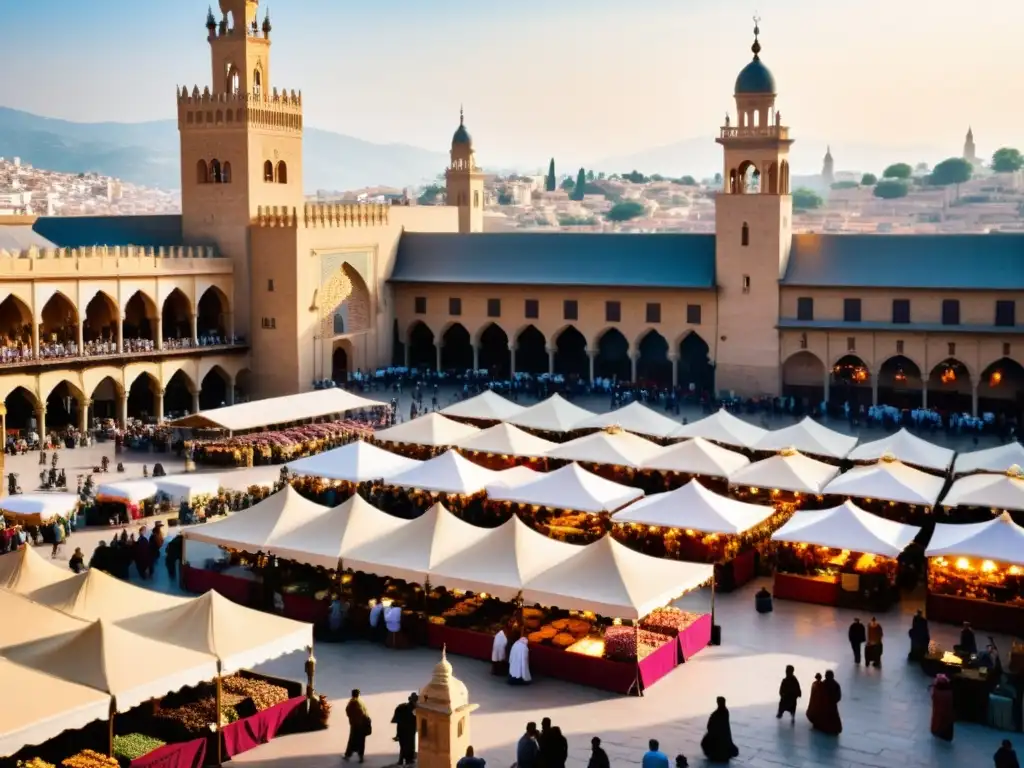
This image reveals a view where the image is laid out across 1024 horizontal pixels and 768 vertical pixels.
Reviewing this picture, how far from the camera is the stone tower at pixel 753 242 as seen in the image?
4538 cm

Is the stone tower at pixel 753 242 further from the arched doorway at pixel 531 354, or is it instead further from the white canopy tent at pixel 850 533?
the white canopy tent at pixel 850 533

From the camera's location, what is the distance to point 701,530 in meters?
23.5

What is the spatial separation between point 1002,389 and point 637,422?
16316 millimetres

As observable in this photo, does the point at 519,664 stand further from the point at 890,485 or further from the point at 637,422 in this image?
the point at 637,422

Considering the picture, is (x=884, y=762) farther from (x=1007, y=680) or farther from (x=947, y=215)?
(x=947, y=215)

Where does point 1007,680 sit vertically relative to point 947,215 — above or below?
below

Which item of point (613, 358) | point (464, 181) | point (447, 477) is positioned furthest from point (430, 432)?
point (464, 181)

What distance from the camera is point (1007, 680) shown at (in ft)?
57.4

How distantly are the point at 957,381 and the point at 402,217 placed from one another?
25.1m

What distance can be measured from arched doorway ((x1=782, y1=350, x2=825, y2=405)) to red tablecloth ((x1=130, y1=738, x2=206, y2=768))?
33042mm

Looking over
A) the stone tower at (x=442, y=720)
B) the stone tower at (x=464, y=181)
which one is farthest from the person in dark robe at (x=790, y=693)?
the stone tower at (x=464, y=181)

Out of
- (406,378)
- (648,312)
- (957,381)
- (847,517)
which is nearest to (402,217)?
(406,378)

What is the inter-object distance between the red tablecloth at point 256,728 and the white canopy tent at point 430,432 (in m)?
16.4

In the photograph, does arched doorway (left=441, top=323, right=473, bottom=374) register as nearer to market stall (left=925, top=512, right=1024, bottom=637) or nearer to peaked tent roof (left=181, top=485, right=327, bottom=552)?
peaked tent roof (left=181, top=485, right=327, bottom=552)
